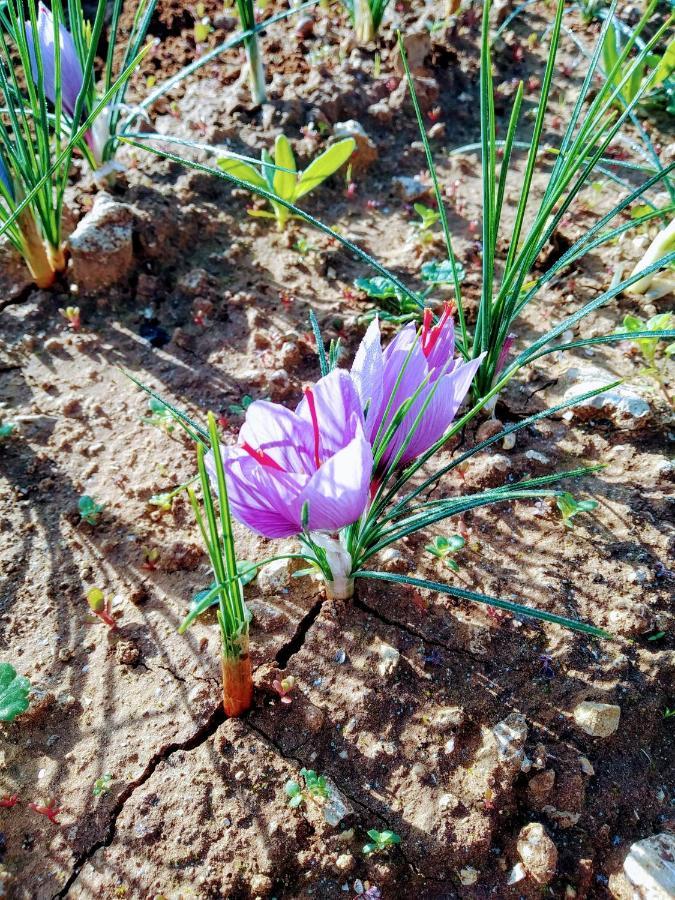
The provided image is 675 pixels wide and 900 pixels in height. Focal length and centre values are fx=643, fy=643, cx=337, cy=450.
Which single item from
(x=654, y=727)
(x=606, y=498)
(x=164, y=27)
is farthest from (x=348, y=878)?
(x=164, y=27)

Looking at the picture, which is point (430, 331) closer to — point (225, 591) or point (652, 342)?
point (225, 591)

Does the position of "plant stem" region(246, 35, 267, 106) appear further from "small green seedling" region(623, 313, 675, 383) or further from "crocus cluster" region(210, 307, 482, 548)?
"crocus cluster" region(210, 307, 482, 548)

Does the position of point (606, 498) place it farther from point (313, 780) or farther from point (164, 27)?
point (164, 27)

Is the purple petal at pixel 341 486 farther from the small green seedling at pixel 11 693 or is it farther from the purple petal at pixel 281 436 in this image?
the small green seedling at pixel 11 693

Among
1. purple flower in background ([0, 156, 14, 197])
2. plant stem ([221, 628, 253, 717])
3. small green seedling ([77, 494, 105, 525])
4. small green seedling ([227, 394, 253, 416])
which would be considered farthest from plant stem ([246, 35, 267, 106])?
plant stem ([221, 628, 253, 717])

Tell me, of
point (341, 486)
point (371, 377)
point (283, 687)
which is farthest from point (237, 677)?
point (371, 377)

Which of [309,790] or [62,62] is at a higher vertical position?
[62,62]

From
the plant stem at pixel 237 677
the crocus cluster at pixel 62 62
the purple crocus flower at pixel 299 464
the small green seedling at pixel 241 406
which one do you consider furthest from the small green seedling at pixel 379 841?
the crocus cluster at pixel 62 62
